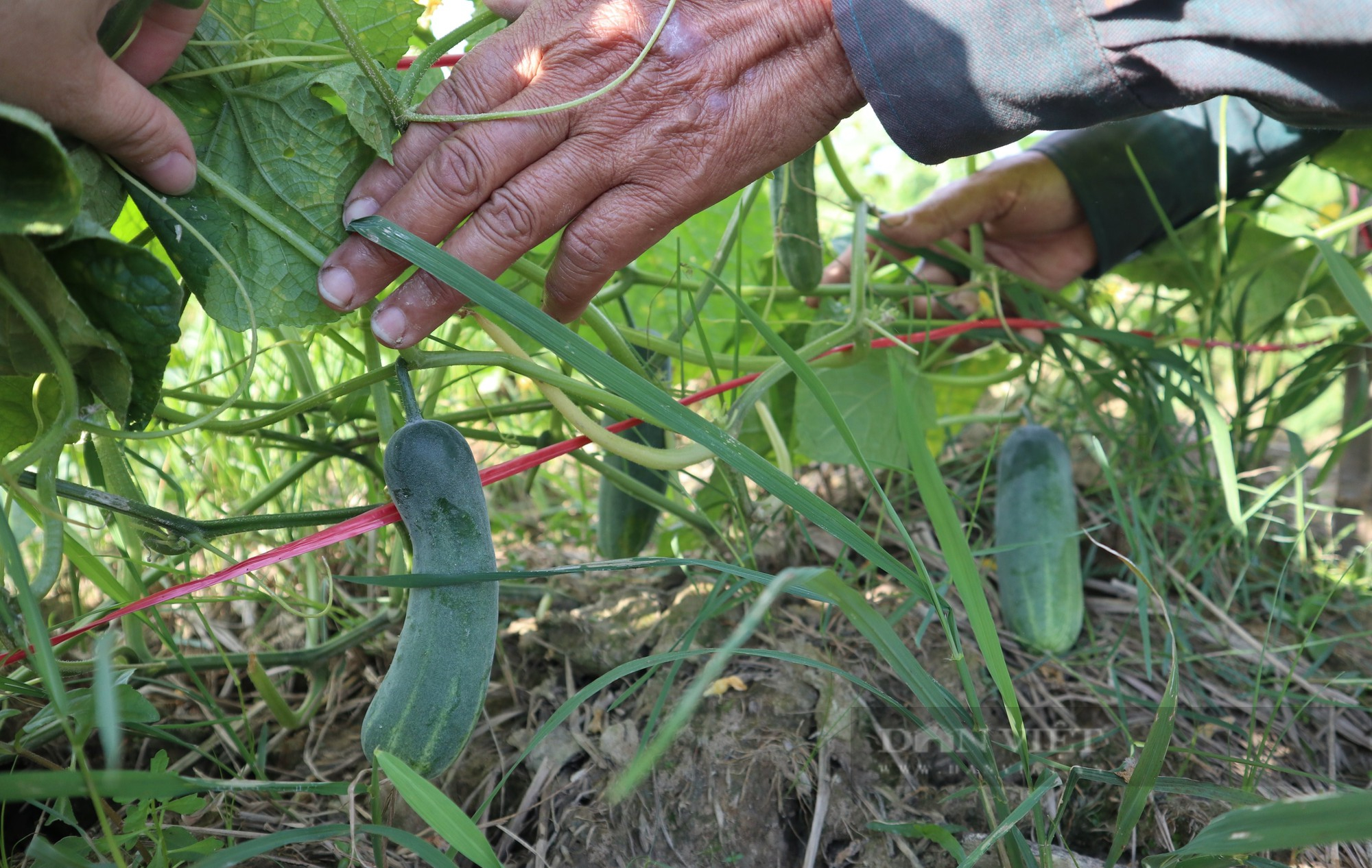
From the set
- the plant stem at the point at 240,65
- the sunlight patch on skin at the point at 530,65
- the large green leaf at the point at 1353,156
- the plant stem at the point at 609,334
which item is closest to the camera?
the plant stem at the point at 240,65

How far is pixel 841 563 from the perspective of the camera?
4.90 ft

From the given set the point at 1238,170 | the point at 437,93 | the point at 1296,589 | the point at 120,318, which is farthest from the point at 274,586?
the point at 1238,170

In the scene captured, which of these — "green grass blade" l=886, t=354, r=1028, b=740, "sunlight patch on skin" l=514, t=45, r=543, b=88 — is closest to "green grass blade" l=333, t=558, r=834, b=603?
"green grass blade" l=886, t=354, r=1028, b=740

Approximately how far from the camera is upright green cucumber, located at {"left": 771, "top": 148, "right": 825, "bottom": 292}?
145 centimetres

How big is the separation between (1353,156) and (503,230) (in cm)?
167

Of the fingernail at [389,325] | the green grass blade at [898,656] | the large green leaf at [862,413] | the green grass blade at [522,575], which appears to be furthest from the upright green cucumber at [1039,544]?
the fingernail at [389,325]

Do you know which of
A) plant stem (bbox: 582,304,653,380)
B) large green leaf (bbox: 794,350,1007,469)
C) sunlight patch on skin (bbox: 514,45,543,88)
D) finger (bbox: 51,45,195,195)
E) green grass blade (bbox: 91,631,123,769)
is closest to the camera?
green grass blade (bbox: 91,631,123,769)

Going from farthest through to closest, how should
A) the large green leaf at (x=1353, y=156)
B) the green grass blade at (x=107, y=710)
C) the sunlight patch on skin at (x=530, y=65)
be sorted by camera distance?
the large green leaf at (x=1353, y=156) < the sunlight patch on skin at (x=530, y=65) < the green grass blade at (x=107, y=710)

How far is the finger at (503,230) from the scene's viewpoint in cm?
96

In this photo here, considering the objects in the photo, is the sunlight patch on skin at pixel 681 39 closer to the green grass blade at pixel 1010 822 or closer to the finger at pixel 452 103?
the finger at pixel 452 103

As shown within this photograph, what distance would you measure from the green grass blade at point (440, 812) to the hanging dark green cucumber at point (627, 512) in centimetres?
71

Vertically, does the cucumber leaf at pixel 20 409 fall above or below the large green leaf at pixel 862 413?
above

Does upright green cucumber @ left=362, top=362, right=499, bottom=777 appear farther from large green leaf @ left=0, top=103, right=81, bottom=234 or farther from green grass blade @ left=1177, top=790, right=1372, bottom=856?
green grass blade @ left=1177, top=790, right=1372, bottom=856

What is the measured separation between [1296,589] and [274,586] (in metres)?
1.65
